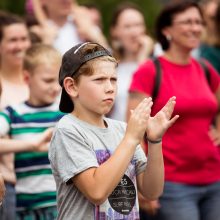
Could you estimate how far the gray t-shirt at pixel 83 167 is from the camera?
4.48m

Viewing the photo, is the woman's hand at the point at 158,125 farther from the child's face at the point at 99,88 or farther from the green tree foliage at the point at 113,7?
the green tree foliage at the point at 113,7

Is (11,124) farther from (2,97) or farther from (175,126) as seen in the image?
(175,126)

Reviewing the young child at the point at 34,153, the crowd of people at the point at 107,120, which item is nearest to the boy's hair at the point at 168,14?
the crowd of people at the point at 107,120

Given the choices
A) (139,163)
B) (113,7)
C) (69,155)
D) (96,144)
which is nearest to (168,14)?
(139,163)

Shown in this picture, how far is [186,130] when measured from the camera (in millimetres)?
6234

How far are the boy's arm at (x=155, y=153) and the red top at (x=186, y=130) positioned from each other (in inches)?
57.2

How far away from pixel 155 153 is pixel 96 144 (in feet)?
1.08

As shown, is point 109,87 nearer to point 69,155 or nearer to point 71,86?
point 71,86

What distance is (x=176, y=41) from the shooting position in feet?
22.0

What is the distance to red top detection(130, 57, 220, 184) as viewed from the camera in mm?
6219

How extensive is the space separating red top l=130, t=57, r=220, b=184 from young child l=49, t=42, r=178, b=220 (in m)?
1.49

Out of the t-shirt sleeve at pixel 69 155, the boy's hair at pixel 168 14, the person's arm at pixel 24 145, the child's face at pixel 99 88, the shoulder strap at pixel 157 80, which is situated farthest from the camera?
the boy's hair at pixel 168 14

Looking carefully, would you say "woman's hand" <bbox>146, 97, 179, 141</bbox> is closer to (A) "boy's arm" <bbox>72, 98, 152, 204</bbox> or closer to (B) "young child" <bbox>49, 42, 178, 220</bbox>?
(B) "young child" <bbox>49, 42, 178, 220</bbox>

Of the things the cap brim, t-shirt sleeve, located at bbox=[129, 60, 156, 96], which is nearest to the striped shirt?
t-shirt sleeve, located at bbox=[129, 60, 156, 96]
